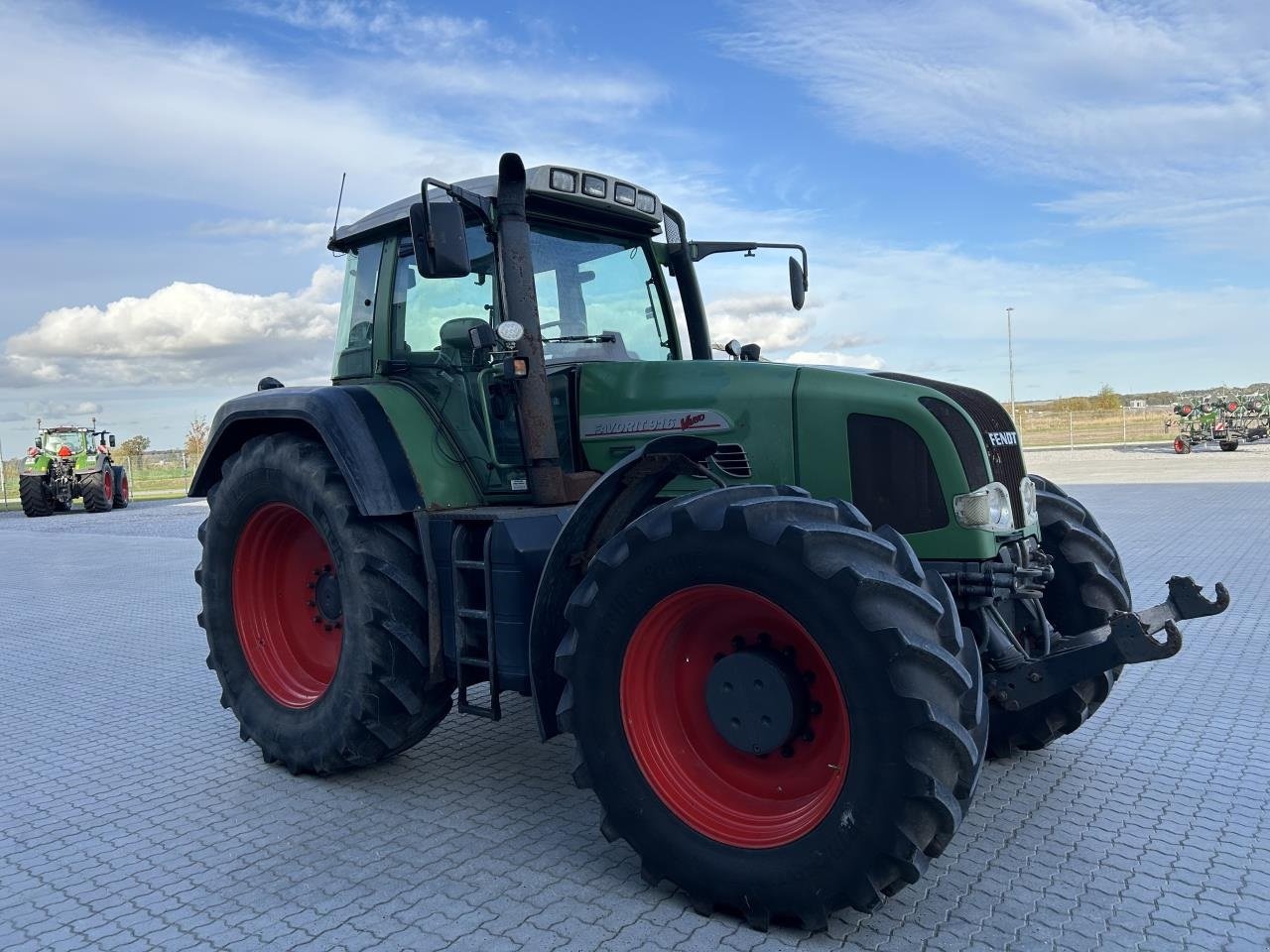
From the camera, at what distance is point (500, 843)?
12.2 feet

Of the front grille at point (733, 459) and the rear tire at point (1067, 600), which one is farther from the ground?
the front grille at point (733, 459)

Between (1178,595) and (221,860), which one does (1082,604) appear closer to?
(1178,595)

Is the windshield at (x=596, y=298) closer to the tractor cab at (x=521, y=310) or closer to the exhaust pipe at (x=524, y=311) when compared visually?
the tractor cab at (x=521, y=310)

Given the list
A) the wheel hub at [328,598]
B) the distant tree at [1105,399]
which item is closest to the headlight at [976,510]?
the wheel hub at [328,598]

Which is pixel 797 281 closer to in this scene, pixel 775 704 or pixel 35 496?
pixel 775 704

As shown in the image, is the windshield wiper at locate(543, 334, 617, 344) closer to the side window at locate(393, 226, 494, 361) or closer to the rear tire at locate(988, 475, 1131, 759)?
the side window at locate(393, 226, 494, 361)

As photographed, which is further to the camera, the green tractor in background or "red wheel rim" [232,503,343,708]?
the green tractor in background

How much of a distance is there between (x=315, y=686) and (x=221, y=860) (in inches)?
53.0

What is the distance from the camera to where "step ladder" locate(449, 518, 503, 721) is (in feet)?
12.9

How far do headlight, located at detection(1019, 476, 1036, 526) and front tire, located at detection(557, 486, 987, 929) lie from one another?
970 mm

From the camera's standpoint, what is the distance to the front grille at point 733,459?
3.95 meters

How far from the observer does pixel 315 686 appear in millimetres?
4945

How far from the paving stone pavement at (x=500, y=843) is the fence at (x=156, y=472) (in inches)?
1325

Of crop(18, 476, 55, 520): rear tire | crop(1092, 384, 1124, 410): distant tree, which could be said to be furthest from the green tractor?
crop(1092, 384, 1124, 410): distant tree
